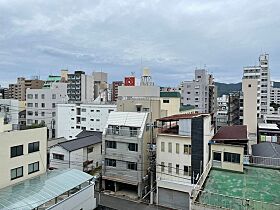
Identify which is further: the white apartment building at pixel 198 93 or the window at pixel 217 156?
the white apartment building at pixel 198 93

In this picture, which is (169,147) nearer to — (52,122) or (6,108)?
(52,122)

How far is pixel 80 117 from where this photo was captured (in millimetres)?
56969

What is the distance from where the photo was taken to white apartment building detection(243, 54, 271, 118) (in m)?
83.1

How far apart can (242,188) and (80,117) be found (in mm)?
47104

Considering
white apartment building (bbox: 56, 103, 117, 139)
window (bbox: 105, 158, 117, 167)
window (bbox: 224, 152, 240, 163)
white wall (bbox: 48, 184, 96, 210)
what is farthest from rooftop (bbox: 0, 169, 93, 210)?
white apartment building (bbox: 56, 103, 117, 139)

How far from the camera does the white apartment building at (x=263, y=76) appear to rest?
83062 mm

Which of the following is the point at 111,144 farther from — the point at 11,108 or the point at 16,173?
the point at 11,108

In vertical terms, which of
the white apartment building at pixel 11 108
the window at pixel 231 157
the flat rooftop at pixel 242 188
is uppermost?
the white apartment building at pixel 11 108

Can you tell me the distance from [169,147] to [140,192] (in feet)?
23.3

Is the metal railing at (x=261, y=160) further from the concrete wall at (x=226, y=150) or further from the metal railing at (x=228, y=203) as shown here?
the metal railing at (x=228, y=203)

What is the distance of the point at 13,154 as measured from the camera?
22562 mm

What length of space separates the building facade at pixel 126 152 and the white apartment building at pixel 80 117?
19.5 m

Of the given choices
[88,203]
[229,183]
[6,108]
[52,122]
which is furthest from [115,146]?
[6,108]

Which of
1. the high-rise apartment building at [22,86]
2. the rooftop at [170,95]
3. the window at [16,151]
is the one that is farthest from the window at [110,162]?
the high-rise apartment building at [22,86]
